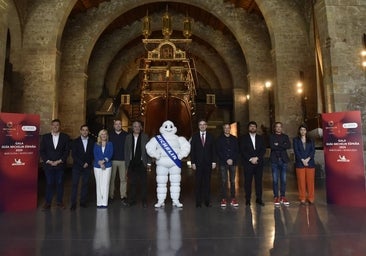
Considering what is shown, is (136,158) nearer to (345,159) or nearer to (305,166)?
(305,166)

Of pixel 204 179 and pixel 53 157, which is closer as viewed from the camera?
pixel 53 157

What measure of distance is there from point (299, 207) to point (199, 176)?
1.87 m

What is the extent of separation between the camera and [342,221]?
A: 3.78 metres

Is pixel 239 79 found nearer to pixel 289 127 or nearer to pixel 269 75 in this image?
pixel 269 75

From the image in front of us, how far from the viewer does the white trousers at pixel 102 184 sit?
492 centimetres

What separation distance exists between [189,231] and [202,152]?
1.85 metres

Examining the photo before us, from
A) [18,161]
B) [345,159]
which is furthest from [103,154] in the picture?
[345,159]

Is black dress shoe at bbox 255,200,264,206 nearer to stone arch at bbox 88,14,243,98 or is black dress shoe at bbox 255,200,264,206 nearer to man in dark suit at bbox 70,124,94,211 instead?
man in dark suit at bbox 70,124,94,211

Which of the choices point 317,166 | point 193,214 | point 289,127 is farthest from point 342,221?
point 289,127

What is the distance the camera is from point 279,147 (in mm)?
4996

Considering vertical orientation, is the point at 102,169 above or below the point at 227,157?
below

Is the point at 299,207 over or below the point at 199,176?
below

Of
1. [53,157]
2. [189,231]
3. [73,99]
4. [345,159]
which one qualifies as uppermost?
[73,99]

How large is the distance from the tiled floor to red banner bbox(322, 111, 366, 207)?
36 cm
